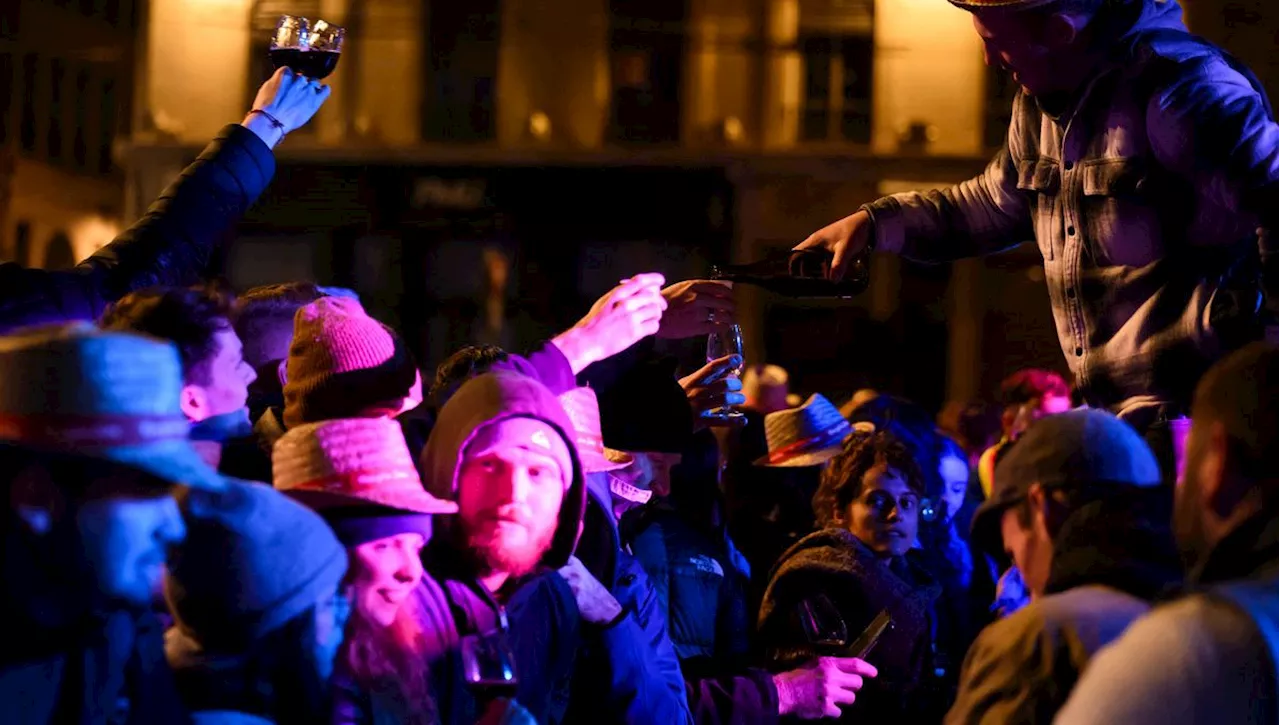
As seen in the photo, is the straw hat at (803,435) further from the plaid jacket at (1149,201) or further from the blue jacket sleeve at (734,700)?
the plaid jacket at (1149,201)

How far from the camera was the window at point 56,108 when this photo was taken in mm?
24125

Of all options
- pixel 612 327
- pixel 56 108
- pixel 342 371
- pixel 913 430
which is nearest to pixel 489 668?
pixel 342 371

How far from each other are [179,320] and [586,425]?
1053mm

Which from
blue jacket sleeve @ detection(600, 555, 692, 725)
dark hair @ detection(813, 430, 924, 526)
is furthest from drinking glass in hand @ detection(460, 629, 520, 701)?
dark hair @ detection(813, 430, 924, 526)

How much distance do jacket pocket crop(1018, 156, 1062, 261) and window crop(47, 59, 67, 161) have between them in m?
22.2

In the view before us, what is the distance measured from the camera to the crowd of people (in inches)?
94.4

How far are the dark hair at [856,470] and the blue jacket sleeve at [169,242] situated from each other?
7.57 ft

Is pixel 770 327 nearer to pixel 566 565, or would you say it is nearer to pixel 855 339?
pixel 855 339

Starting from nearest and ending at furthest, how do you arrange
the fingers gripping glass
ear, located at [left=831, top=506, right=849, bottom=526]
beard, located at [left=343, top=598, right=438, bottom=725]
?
beard, located at [left=343, top=598, right=438, bottom=725], the fingers gripping glass, ear, located at [left=831, top=506, right=849, bottom=526]

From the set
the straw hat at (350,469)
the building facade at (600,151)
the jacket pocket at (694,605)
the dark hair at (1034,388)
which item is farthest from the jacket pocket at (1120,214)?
the building facade at (600,151)

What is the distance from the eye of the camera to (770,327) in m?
20.2

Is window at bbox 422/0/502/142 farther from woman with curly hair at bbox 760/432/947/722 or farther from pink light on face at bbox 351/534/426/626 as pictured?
pink light on face at bbox 351/534/426/626

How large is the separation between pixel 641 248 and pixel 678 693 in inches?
678

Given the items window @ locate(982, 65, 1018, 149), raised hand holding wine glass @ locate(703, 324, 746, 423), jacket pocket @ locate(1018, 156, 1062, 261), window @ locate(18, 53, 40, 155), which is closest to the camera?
jacket pocket @ locate(1018, 156, 1062, 261)
